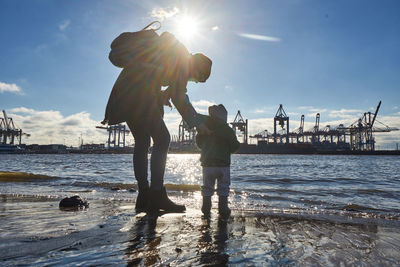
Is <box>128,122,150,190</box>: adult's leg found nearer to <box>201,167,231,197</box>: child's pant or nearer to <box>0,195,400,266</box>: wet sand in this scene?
<box>0,195,400,266</box>: wet sand

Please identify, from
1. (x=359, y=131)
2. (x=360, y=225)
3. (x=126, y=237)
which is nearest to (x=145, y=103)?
(x=126, y=237)

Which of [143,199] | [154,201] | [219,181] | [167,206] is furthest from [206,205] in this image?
[143,199]

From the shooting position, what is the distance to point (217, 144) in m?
2.35

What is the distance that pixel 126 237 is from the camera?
1.50 meters

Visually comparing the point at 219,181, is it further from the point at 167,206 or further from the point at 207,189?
the point at 167,206

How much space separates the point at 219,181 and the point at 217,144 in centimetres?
33

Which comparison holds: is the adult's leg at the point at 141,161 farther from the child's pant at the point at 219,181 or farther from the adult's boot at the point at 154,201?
the child's pant at the point at 219,181

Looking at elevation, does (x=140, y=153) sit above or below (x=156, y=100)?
below

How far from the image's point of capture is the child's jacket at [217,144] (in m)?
2.31

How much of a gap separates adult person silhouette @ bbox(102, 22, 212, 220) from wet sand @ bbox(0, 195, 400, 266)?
37cm

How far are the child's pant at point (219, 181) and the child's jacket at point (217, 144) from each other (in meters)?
0.04

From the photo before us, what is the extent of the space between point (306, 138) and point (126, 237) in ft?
341

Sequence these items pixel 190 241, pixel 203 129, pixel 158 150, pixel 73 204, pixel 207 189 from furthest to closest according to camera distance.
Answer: pixel 73 204, pixel 158 150, pixel 207 189, pixel 203 129, pixel 190 241

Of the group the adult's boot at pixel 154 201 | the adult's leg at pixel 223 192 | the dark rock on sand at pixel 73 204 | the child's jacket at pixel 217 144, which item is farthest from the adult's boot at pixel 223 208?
the dark rock on sand at pixel 73 204
